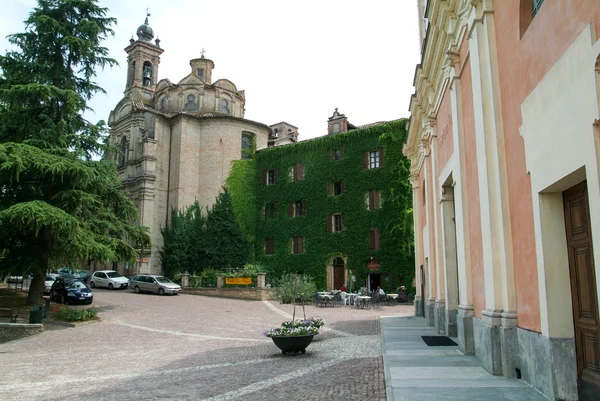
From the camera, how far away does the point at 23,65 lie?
22938 mm

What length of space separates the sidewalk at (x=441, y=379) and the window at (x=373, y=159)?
84.2ft

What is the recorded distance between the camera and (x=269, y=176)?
138 ft

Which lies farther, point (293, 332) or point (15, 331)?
point (15, 331)

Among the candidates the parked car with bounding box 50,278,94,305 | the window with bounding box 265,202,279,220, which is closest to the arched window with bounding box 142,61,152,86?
the window with bounding box 265,202,279,220

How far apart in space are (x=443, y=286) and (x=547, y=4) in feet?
29.7

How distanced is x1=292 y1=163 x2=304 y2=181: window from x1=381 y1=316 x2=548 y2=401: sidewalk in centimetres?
2932

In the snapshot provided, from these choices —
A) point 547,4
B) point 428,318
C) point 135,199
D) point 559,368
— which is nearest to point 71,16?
point 135,199

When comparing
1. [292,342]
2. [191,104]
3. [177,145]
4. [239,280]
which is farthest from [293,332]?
[191,104]

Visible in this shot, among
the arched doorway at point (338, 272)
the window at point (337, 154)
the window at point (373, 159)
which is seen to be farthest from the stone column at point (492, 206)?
the window at point (337, 154)

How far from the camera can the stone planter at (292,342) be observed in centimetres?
1134

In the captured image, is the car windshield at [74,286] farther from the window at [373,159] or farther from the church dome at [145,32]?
the church dome at [145,32]

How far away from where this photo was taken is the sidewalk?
5992 mm

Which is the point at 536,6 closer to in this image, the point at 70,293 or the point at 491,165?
the point at 491,165

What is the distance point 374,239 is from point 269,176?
12237 millimetres
